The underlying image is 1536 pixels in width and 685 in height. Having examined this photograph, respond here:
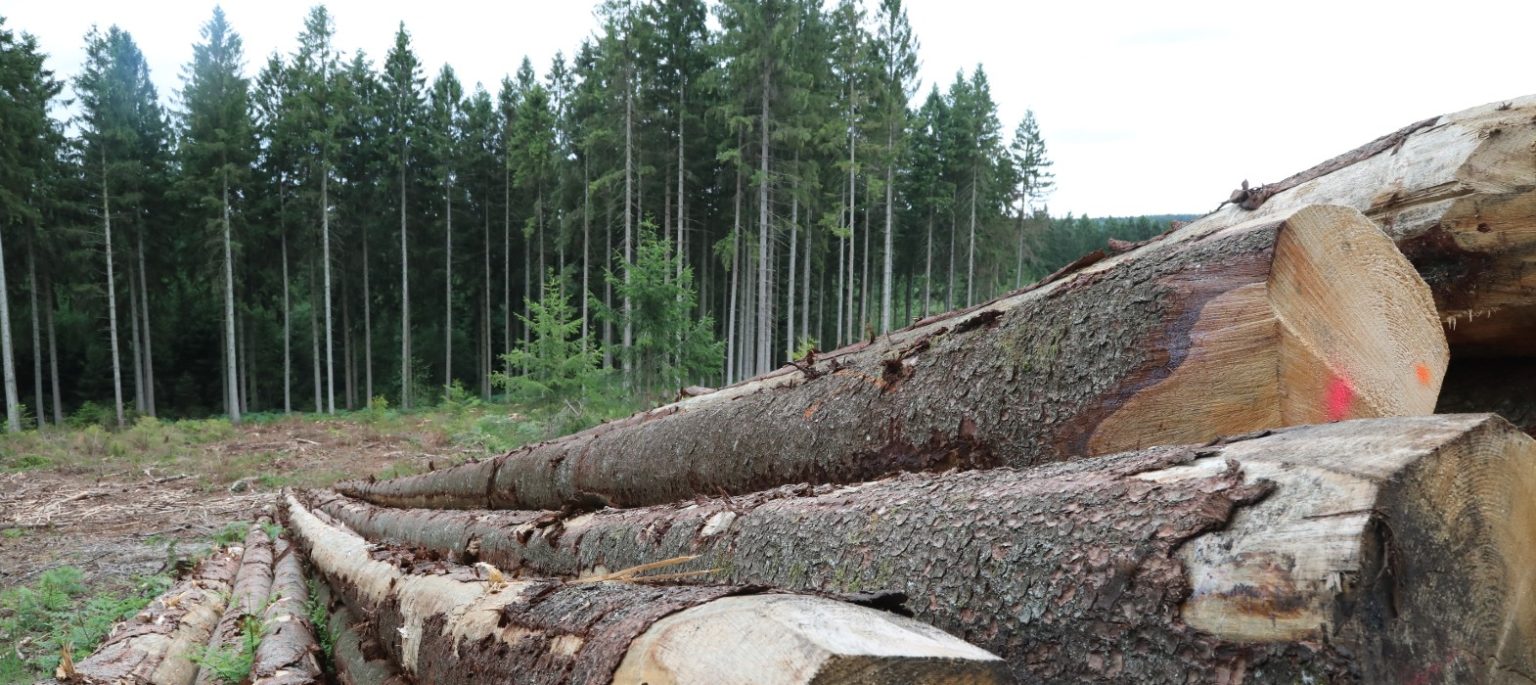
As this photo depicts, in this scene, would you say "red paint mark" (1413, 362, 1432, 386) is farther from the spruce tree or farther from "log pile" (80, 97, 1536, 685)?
the spruce tree

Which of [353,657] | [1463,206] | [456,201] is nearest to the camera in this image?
[1463,206]

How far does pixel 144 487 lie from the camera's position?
13.6 metres

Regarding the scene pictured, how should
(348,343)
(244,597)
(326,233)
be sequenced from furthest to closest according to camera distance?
1. (348,343)
2. (326,233)
3. (244,597)

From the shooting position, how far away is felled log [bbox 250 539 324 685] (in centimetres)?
371

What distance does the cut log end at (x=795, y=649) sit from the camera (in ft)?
3.86

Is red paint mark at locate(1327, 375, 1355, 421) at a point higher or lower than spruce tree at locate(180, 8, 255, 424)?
lower

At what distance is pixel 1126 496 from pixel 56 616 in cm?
801

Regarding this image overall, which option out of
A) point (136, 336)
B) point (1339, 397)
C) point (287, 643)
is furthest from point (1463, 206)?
point (136, 336)

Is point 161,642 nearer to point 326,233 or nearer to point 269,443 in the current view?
point 269,443

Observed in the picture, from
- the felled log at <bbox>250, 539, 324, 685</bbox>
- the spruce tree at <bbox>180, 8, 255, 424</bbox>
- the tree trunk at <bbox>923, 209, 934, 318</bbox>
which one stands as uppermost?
the spruce tree at <bbox>180, 8, 255, 424</bbox>

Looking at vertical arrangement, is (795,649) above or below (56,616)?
above

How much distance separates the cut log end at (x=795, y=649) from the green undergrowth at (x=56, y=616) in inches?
211

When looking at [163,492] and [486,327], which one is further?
[486,327]

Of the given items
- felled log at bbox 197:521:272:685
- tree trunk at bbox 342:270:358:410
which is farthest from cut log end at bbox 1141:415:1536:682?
tree trunk at bbox 342:270:358:410
